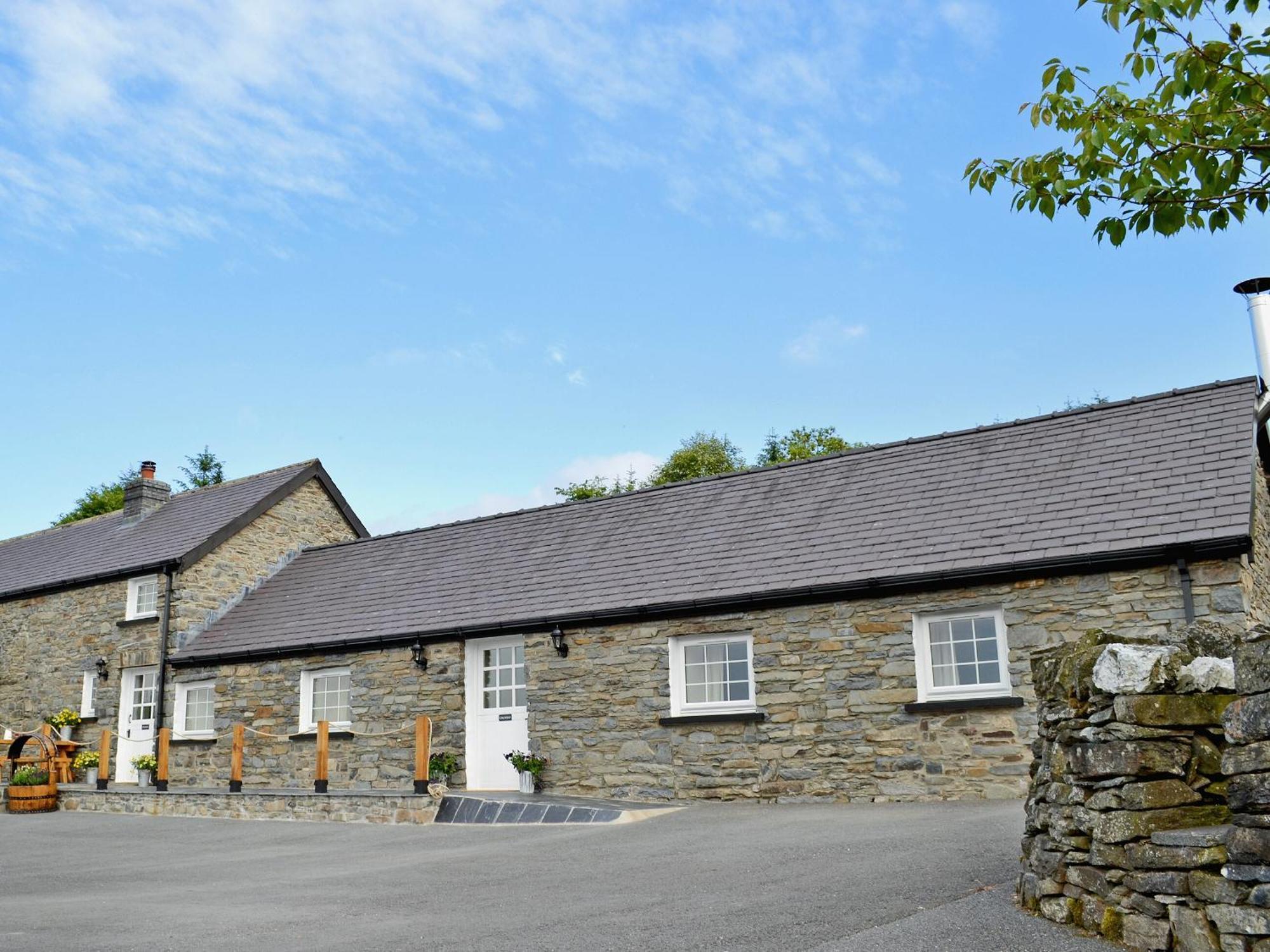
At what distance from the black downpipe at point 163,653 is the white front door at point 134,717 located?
0.35m

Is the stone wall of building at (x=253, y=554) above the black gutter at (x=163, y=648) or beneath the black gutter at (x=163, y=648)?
above

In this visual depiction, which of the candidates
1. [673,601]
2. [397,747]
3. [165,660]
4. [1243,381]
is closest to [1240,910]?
[673,601]

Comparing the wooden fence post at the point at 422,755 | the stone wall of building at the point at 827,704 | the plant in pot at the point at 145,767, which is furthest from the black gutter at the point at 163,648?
the stone wall of building at the point at 827,704

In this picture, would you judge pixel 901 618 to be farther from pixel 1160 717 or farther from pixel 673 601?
pixel 1160 717

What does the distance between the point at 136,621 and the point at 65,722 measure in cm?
256

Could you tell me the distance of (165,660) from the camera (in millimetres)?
21891

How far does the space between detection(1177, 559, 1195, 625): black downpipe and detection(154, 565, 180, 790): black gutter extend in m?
17.6

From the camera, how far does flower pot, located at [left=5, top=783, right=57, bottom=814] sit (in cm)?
1962

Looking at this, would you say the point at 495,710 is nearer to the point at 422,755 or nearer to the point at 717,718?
the point at 422,755

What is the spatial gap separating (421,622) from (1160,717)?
13972mm

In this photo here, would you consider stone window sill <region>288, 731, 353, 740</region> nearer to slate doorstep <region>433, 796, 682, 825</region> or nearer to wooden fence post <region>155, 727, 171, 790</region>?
wooden fence post <region>155, 727, 171, 790</region>

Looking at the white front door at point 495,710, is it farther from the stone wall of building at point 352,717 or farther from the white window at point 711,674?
the white window at point 711,674

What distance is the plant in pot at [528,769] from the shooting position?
633 inches

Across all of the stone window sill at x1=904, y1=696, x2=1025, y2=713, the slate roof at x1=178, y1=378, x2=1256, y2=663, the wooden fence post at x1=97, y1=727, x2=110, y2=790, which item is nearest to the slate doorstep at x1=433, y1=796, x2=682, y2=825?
the slate roof at x1=178, y1=378, x2=1256, y2=663
